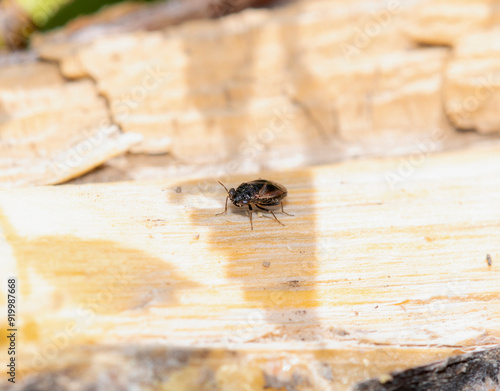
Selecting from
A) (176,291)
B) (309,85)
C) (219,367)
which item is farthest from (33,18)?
(219,367)

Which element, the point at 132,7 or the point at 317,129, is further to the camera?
the point at 132,7

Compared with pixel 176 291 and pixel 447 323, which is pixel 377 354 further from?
pixel 176 291

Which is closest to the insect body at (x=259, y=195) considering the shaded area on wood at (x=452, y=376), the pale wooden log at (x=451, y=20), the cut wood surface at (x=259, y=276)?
the cut wood surface at (x=259, y=276)

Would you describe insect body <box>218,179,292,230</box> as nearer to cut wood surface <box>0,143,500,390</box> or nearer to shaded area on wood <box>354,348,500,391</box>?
cut wood surface <box>0,143,500,390</box>

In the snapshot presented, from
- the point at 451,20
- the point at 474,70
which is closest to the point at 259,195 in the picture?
the point at 474,70

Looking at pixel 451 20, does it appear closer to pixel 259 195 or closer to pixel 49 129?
pixel 259 195

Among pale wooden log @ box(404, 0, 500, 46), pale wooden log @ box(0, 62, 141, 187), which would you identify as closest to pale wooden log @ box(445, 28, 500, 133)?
pale wooden log @ box(404, 0, 500, 46)
